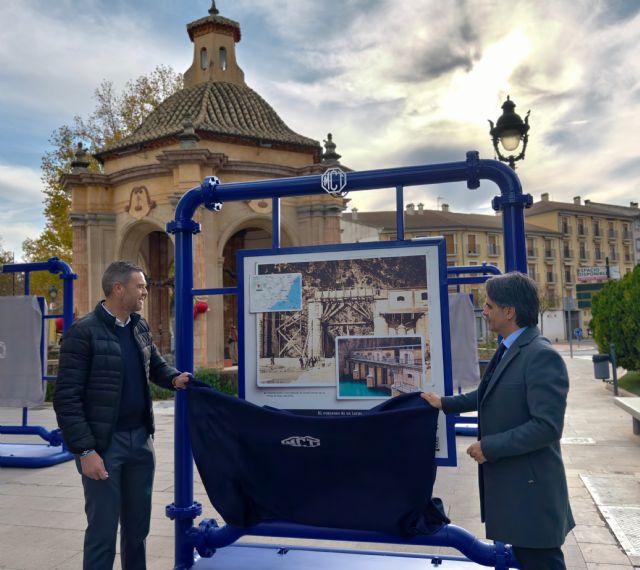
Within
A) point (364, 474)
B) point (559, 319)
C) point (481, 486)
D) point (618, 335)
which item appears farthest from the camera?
point (559, 319)

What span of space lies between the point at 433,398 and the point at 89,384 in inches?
72.8

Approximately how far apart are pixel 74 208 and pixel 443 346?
1669 cm

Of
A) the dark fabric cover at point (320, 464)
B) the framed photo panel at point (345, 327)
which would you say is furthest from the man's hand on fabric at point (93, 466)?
the framed photo panel at point (345, 327)

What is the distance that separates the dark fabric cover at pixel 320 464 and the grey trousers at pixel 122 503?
14.5 inches

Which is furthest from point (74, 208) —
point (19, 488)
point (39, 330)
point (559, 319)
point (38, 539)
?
point (559, 319)

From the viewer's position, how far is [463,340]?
8953 millimetres

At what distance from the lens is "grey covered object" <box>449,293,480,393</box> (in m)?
8.79

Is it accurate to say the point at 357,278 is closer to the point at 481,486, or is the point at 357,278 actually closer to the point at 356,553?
the point at 481,486

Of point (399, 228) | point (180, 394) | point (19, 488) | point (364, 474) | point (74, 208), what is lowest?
point (19, 488)

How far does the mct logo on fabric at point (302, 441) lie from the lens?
2.98m

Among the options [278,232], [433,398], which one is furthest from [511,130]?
[433,398]

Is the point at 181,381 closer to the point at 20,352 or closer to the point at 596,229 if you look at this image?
the point at 20,352

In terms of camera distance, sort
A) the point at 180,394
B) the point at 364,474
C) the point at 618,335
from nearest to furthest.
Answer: the point at 364,474 → the point at 180,394 → the point at 618,335

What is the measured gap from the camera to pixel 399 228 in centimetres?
332
